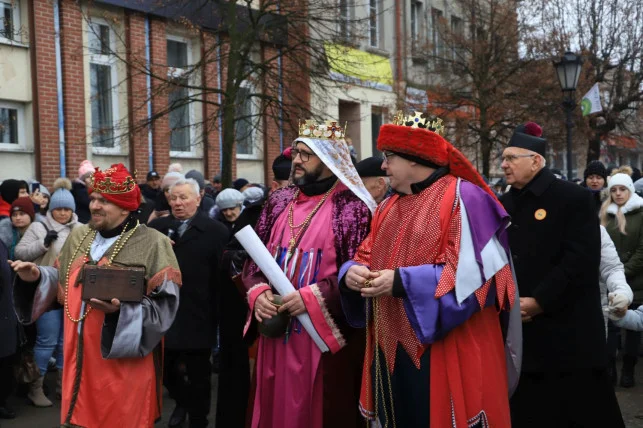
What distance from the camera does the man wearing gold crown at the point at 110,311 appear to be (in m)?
4.65

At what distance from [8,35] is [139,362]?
4388 mm

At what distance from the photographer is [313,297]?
166 inches

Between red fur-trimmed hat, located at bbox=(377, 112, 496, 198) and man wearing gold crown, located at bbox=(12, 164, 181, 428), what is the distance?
1.85 meters

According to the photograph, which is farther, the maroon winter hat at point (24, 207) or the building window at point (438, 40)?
the building window at point (438, 40)

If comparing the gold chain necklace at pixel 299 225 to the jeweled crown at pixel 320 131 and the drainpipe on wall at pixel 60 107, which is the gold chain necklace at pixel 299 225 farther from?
the drainpipe on wall at pixel 60 107

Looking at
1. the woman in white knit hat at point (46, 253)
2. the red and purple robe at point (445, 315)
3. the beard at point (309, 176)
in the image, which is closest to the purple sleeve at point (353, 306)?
the red and purple robe at point (445, 315)

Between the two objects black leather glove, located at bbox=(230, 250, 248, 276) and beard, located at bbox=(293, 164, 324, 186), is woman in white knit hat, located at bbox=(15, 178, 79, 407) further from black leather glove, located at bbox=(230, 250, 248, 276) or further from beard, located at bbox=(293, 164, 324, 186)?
beard, located at bbox=(293, 164, 324, 186)

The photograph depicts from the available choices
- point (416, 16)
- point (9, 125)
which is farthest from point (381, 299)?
point (416, 16)

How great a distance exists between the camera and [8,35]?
7.70 meters

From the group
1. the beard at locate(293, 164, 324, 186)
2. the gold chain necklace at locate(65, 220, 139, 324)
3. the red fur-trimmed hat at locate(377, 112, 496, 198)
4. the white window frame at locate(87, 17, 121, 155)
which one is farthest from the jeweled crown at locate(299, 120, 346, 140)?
the white window frame at locate(87, 17, 121, 155)

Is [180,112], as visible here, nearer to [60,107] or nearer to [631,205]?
[60,107]

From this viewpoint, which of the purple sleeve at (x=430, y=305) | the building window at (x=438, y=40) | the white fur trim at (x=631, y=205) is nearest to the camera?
the purple sleeve at (x=430, y=305)

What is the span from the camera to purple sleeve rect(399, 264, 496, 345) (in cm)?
350

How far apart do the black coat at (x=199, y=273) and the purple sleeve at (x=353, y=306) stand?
2.40 meters
